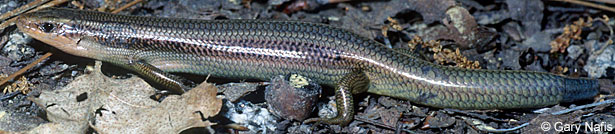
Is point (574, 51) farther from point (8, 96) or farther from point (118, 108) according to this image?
point (8, 96)

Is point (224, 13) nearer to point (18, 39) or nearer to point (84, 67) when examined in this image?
point (84, 67)

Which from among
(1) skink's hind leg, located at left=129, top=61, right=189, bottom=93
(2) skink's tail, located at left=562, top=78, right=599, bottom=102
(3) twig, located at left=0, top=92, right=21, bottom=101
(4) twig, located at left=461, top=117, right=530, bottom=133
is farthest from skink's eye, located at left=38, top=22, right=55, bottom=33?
(2) skink's tail, located at left=562, top=78, right=599, bottom=102

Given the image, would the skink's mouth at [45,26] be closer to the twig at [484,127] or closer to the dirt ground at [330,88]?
the dirt ground at [330,88]

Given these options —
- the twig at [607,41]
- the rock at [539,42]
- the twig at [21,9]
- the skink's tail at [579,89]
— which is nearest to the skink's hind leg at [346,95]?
the skink's tail at [579,89]

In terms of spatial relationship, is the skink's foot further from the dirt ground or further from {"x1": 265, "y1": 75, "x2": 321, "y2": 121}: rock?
{"x1": 265, "y1": 75, "x2": 321, "y2": 121}: rock

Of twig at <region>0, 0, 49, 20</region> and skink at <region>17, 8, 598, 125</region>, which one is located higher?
twig at <region>0, 0, 49, 20</region>

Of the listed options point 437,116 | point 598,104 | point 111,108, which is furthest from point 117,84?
point 598,104
